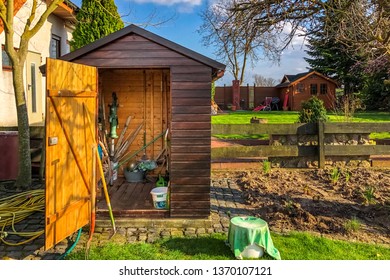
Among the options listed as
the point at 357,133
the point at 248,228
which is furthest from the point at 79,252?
the point at 357,133

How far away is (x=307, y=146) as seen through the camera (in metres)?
8.23

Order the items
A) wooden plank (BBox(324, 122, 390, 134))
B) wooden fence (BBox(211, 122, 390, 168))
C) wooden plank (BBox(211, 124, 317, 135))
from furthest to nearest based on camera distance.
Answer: wooden plank (BBox(324, 122, 390, 134))
wooden plank (BBox(211, 124, 317, 135))
wooden fence (BBox(211, 122, 390, 168))

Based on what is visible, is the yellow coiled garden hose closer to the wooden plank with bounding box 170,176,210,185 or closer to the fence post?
the wooden plank with bounding box 170,176,210,185

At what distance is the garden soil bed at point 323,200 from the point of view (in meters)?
4.82

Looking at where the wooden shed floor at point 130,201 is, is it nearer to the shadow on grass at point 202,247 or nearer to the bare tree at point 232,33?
the shadow on grass at point 202,247

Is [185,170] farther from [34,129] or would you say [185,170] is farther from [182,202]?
[34,129]

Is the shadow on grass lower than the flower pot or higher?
lower

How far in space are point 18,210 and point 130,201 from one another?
165 centimetres

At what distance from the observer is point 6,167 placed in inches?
301

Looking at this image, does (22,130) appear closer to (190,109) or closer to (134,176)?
(134,176)

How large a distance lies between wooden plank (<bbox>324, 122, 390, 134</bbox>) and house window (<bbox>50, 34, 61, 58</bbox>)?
8.81m

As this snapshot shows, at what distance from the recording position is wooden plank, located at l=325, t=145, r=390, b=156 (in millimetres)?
8219

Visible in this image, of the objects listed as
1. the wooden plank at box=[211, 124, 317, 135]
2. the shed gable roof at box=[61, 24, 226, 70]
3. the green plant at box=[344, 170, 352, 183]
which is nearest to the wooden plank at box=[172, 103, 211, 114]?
the shed gable roof at box=[61, 24, 226, 70]
